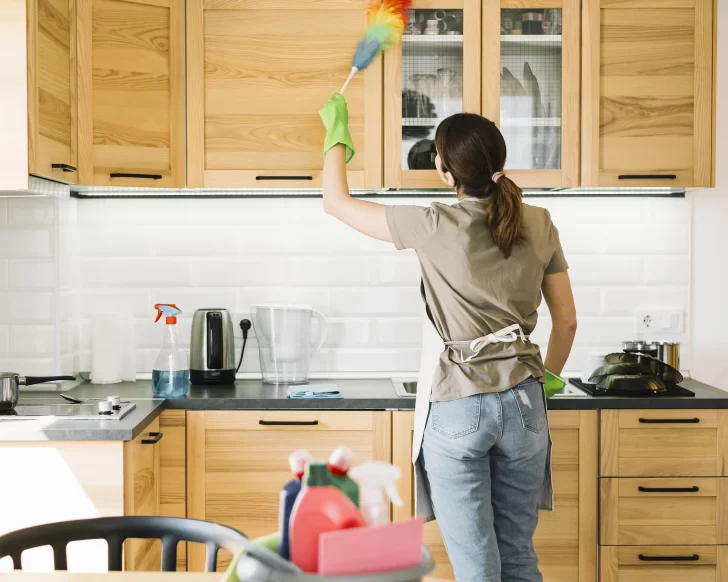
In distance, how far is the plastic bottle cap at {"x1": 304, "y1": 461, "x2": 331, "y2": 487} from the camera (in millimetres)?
874

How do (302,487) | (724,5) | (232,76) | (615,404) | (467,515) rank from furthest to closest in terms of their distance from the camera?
(724,5)
(232,76)
(615,404)
(467,515)
(302,487)

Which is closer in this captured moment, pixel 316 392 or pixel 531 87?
pixel 316 392

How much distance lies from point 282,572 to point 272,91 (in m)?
2.02

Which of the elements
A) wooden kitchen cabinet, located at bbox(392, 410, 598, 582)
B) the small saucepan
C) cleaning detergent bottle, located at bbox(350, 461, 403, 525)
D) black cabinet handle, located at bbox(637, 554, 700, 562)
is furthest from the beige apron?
cleaning detergent bottle, located at bbox(350, 461, 403, 525)

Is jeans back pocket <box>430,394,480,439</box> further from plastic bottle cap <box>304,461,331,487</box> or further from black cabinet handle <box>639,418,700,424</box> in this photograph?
plastic bottle cap <box>304,461,331,487</box>

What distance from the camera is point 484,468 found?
1967 millimetres

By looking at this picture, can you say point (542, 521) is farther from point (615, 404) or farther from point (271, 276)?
point (271, 276)

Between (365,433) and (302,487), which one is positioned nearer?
(302,487)

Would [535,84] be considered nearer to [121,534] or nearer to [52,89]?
[52,89]

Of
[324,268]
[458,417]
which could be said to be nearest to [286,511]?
Answer: [458,417]

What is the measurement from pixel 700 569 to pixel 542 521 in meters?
0.49

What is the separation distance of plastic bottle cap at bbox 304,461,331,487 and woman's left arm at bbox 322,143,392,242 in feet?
4.05

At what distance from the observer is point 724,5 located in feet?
Answer: 9.27

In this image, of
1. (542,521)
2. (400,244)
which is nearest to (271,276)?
(400,244)
